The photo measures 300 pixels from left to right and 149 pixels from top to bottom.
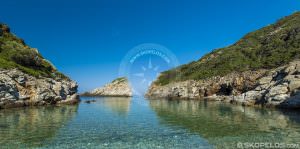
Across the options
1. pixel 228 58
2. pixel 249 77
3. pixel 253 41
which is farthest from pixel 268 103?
pixel 253 41

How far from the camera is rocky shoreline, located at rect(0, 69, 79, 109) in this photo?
50.6m

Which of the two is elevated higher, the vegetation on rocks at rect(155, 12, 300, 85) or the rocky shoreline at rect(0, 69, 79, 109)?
the vegetation on rocks at rect(155, 12, 300, 85)

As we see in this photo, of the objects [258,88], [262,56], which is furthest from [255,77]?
[262,56]

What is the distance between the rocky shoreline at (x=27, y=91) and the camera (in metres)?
50.6

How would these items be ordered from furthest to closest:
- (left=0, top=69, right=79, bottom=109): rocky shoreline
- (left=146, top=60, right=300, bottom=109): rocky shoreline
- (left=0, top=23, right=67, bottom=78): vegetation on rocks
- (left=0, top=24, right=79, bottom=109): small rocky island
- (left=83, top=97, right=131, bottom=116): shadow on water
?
(left=0, top=23, right=67, bottom=78): vegetation on rocks < (left=0, top=24, right=79, bottom=109): small rocky island < (left=83, top=97, right=131, bottom=116): shadow on water < (left=0, top=69, right=79, bottom=109): rocky shoreline < (left=146, top=60, right=300, bottom=109): rocky shoreline

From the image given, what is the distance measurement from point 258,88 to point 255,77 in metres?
18.7

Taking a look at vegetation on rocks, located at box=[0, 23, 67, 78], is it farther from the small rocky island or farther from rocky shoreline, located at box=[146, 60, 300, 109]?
rocky shoreline, located at box=[146, 60, 300, 109]

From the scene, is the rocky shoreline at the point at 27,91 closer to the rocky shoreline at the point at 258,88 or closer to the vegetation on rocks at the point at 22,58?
the vegetation on rocks at the point at 22,58

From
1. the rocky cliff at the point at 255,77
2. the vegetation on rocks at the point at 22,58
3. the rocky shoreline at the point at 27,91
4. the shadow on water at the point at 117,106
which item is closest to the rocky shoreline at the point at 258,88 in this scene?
the rocky cliff at the point at 255,77

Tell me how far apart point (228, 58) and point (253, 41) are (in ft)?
86.0

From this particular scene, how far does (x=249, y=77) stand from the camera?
83250 millimetres

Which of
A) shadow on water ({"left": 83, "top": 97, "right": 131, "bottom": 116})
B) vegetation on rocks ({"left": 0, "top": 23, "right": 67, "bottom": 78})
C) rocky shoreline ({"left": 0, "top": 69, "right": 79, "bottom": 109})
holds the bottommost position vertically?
shadow on water ({"left": 83, "top": 97, "right": 131, "bottom": 116})

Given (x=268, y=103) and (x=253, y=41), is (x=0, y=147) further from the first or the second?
(x=253, y=41)

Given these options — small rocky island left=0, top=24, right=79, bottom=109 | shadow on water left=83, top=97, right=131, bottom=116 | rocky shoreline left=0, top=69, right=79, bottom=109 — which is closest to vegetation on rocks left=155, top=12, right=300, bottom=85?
shadow on water left=83, top=97, right=131, bottom=116
